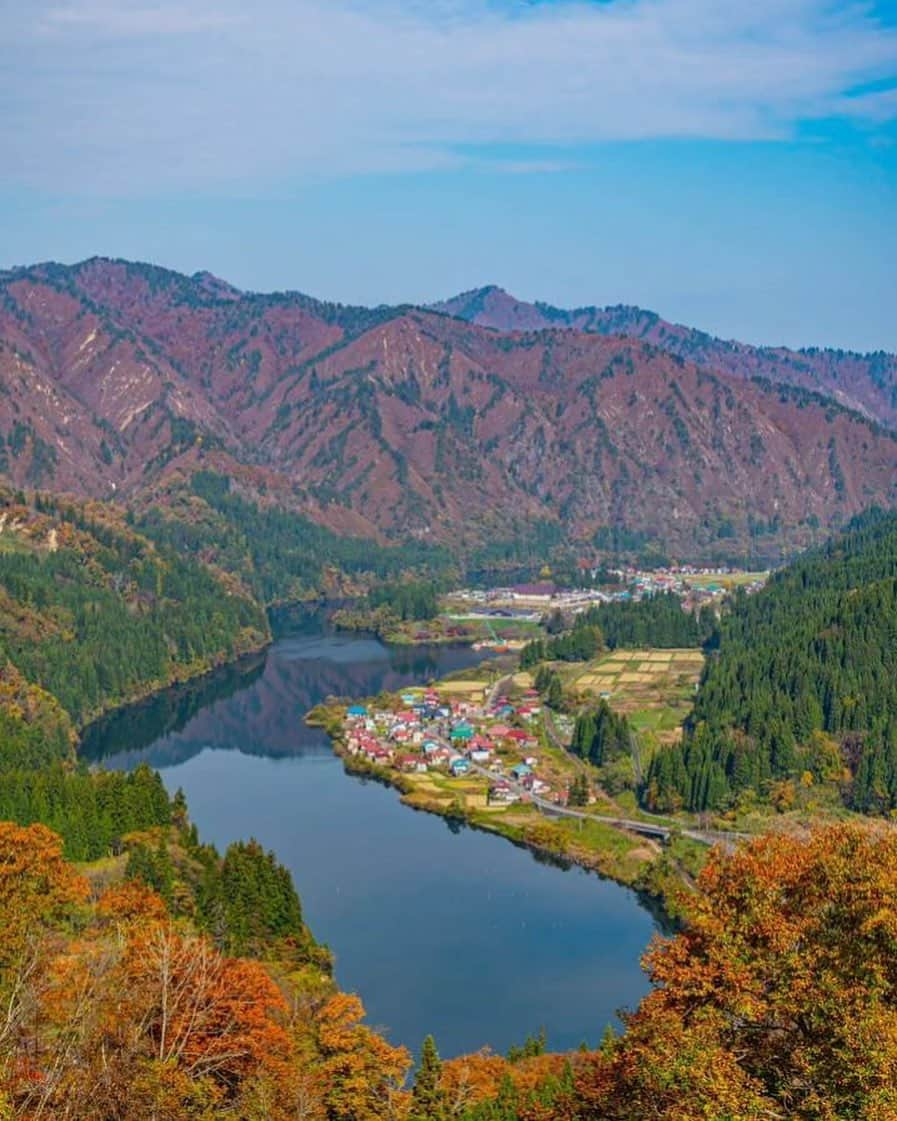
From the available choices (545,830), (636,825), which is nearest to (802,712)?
(636,825)

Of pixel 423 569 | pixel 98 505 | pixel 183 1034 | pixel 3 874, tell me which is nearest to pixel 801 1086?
pixel 183 1034

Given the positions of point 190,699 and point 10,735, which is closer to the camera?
point 10,735

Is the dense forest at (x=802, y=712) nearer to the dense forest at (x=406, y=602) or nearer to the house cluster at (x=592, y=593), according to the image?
the house cluster at (x=592, y=593)

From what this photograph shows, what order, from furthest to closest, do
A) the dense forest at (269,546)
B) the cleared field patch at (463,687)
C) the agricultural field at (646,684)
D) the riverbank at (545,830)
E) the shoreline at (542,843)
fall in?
the dense forest at (269,546)
the cleared field patch at (463,687)
the agricultural field at (646,684)
the riverbank at (545,830)
the shoreline at (542,843)

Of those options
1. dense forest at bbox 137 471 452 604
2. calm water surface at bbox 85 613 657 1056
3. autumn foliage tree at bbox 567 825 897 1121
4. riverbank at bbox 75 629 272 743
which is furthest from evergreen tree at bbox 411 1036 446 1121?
dense forest at bbox 137 471 452 604

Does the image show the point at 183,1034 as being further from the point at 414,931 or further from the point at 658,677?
the point at 658,677

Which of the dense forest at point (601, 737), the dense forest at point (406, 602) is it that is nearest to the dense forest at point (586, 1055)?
the dense forest at point (601, 737)
